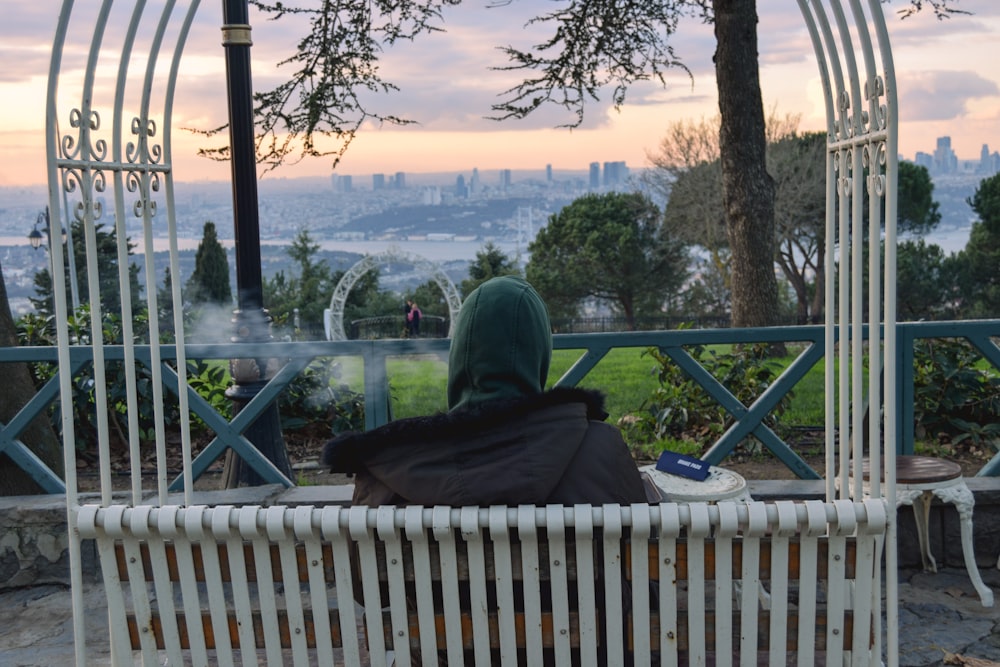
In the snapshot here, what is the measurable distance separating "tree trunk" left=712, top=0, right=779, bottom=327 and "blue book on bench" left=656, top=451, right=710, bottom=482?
6955 mm

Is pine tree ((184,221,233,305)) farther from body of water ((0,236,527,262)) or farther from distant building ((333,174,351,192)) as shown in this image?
distant building ((333,174,351,192))

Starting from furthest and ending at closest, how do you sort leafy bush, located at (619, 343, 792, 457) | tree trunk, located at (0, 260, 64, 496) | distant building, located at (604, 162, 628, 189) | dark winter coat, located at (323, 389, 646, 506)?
distant building, located at (604, 162, 628, 189)
leafy bush, located at (619, 343, 792, 457)
tree trunk, located at (0, 260, 64, 496)
dark winter coat, located at (323, 389, 646, 506)

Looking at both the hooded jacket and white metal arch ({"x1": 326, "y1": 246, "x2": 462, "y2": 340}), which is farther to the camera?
white metal arch ({"x1": 326, "y1": 246, "x2": 462, "y2": 340})

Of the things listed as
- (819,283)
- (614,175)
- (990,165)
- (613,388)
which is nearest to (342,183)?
(614,175)

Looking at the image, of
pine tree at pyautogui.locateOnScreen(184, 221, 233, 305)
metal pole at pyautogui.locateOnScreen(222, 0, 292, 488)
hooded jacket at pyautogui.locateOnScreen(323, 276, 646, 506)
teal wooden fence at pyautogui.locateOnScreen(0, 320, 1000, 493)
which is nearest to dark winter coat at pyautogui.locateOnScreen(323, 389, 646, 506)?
hooded jacket at pyautogui.locateOnScreen(323, 276, 646, 506)

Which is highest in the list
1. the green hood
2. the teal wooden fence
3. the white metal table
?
the green hood

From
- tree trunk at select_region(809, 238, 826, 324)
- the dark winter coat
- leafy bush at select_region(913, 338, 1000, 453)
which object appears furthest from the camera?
tree trunk at select_region(809, 238, 826, 324)

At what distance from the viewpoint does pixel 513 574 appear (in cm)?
224

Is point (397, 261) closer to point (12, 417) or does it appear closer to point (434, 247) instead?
point (12, 417)

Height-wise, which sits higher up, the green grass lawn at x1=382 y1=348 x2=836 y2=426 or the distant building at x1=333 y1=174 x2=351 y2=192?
the distant building at x1=333 y1=174 x2=351 y2=192

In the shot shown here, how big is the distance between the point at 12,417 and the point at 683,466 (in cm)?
330

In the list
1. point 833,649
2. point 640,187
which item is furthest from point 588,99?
point 640,187

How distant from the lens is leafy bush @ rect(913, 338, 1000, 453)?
214 inches

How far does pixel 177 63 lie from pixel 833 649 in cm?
262
